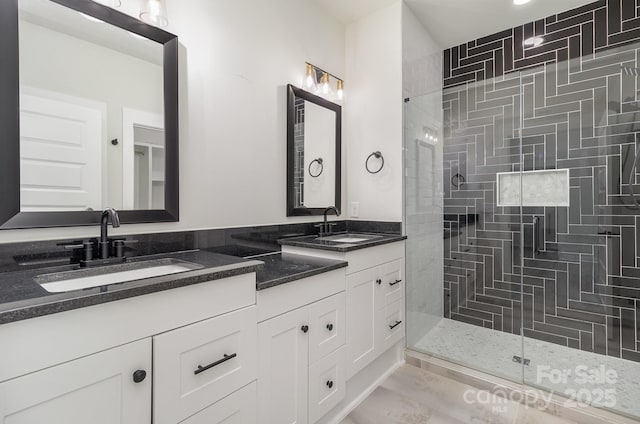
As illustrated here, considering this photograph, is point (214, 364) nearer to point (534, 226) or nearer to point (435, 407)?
point (435, 407)

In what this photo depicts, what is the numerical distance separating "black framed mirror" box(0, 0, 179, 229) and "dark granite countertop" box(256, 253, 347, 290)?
0.57m

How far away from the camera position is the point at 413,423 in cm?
173

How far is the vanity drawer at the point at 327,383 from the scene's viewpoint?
1522mm

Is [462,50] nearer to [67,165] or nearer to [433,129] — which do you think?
[433,129]

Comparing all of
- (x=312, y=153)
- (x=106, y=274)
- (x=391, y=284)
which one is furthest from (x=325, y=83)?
(x=106, y=274)

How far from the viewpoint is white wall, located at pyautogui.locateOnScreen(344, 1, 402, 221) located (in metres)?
2.46

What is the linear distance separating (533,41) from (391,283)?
2460 mm

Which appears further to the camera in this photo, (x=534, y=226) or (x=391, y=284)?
(x=534, y=226)

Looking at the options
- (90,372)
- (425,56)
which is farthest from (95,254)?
(425,56)

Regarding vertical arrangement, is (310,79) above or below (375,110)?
above

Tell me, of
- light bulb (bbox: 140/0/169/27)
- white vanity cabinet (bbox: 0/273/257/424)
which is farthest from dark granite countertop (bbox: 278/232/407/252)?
light bulb (bbox: 140/0/169/27)

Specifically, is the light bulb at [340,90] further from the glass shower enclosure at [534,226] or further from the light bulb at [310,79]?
the glass shower enclosure at [534,226]

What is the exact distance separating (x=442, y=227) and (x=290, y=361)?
6.64 ft

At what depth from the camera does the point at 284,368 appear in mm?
1375
